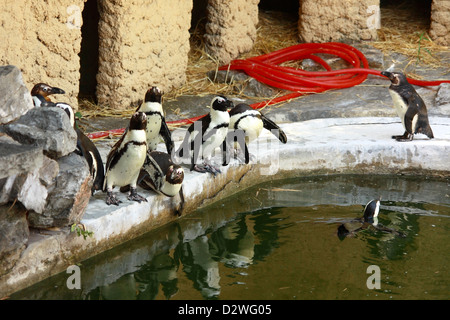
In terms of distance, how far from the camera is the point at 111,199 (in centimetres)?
476

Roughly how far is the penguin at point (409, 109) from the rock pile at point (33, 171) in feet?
10.3

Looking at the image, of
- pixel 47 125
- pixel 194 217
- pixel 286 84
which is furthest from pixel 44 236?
pixel 286 84

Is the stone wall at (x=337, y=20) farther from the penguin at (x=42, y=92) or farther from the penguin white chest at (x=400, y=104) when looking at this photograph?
the penguin at (x=42, y=92)

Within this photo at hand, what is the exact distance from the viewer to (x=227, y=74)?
→ 8.09 metres

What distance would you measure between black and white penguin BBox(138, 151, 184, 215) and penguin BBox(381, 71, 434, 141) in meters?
2.28

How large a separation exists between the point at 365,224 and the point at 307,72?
3.05 meters

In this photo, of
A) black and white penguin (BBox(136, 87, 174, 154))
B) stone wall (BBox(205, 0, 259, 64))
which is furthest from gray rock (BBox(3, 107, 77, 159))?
stone wall (BBox(205, 0, 259, 64))

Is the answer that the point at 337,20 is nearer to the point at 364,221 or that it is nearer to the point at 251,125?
the point at 251,125

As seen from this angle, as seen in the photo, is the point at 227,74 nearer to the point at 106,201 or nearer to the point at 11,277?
the point at 106,201

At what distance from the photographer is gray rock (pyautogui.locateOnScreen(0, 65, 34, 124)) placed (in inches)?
159

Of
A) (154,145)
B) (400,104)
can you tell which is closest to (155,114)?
(154,145)

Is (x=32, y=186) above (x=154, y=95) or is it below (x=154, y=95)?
below

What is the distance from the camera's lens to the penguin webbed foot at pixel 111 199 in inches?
186

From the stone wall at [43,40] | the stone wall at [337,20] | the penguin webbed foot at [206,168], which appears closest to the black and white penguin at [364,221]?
the penguin webbed foot at [206,168]
